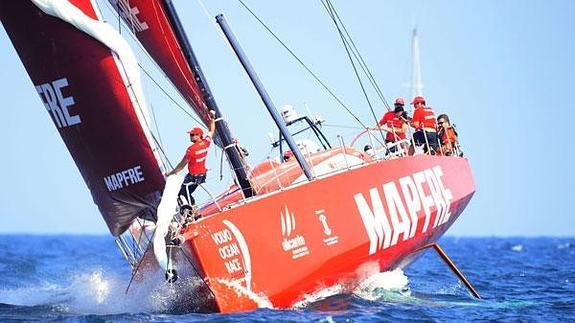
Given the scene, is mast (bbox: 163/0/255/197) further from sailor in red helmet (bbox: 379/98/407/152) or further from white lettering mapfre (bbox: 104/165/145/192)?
sailor in red helmet (bbox: 379/98/407/152)

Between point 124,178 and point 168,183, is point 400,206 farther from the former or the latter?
point 124,178

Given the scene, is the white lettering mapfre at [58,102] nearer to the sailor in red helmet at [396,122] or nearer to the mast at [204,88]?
the mast at [204,88]

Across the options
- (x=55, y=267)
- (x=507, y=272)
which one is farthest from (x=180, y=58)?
(x=55, y=267)

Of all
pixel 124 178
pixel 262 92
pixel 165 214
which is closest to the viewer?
pixel 165 214

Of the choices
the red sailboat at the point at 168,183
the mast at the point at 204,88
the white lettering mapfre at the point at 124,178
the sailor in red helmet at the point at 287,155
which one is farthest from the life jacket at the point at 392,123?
the white lettering mapfre at the point at 124,178

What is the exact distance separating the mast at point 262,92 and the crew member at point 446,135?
169 inches

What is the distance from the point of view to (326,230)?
11492 millimetres

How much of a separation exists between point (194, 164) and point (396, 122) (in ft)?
13.9

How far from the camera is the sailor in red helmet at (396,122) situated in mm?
14336

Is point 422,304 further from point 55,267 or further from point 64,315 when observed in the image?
point 55,267

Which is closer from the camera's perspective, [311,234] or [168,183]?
[168,183]

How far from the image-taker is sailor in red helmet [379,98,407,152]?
14.3 metres

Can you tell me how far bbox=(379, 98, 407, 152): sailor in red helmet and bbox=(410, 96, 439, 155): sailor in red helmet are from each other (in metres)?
0.18

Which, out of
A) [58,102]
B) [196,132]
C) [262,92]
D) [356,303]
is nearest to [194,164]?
[196,132]
